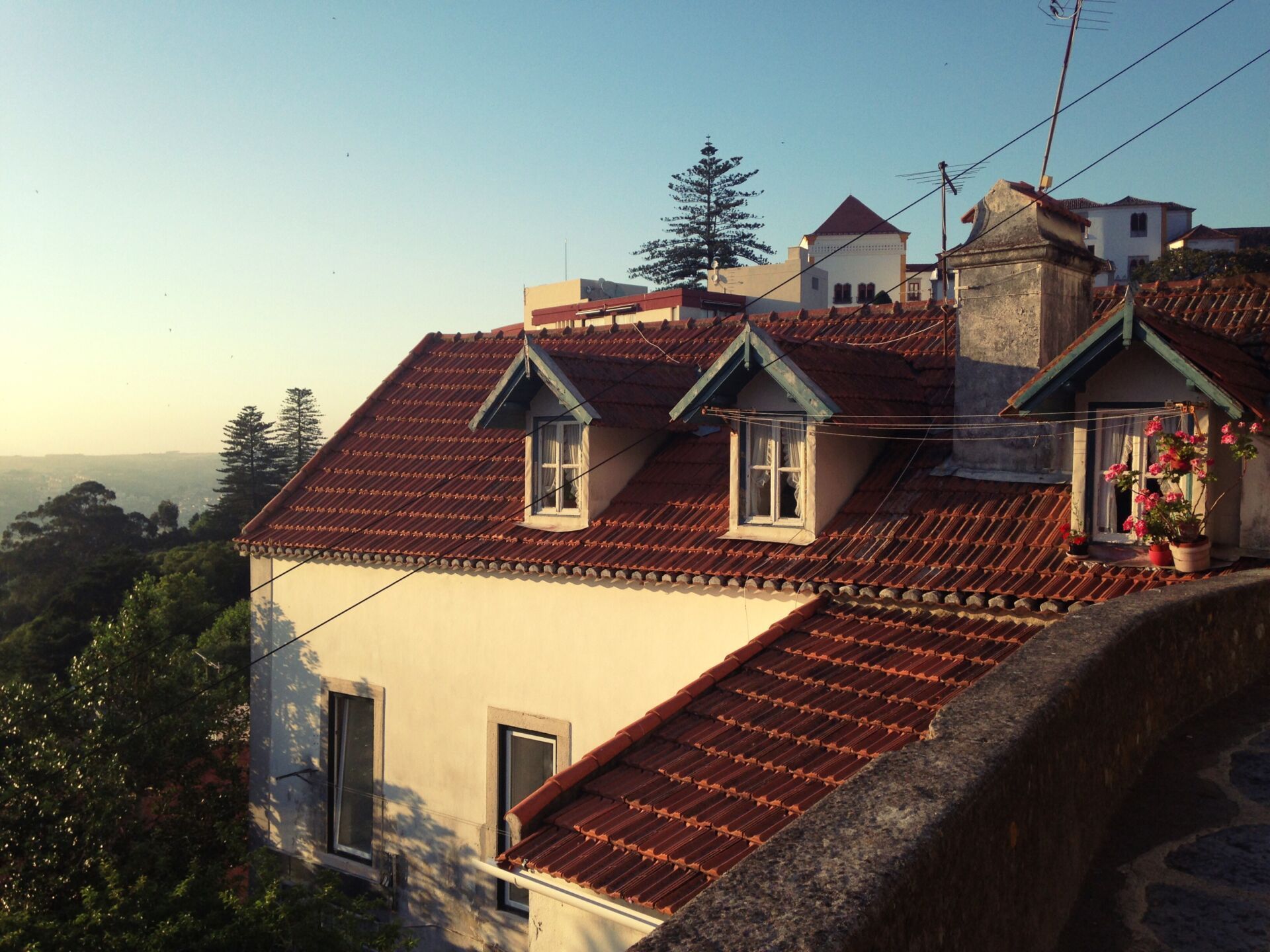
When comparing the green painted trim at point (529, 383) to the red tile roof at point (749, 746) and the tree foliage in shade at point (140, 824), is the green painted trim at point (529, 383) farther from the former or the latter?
the tree foliage in shade at point (140, 824)

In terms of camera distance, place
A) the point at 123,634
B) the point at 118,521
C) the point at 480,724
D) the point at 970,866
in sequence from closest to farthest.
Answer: the point at 970,866
the point at 480,724
the point at 123,634
the point at 118,521

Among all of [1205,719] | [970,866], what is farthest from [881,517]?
[970,866]

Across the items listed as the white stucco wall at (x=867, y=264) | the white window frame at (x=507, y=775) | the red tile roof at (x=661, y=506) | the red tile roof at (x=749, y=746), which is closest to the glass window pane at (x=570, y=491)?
the red tile roof at (x=661, y=506)

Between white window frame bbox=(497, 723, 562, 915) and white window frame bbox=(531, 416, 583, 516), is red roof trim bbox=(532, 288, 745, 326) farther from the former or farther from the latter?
white window frame bbox=(497, 723, 562, 915)

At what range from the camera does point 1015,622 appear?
7.92 m

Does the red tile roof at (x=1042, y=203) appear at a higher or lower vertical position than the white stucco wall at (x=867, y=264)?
lower

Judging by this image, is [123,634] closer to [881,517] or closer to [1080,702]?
[881,517]

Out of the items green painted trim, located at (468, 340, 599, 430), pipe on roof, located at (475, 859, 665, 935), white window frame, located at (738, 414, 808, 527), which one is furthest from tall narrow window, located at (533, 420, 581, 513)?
pipe on roof, located at (475, 859, 665, 935)

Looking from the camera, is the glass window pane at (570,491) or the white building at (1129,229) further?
the white building at (1129,229)

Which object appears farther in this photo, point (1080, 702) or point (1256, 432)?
point (1256, 432)

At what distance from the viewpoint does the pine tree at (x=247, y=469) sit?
73000 millimetres

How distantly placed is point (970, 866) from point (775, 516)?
665cm

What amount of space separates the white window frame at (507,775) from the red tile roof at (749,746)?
2861mm

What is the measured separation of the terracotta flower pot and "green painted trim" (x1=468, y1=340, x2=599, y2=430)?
5.31m
